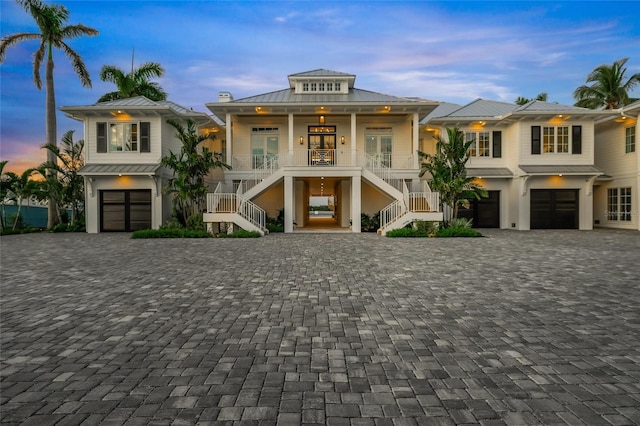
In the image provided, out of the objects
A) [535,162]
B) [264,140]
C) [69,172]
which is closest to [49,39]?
[69,172]

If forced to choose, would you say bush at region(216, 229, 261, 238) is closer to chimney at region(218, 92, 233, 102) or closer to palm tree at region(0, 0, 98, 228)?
chimney at region(218, 92, 233, 102)

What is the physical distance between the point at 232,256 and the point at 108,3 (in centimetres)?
2429

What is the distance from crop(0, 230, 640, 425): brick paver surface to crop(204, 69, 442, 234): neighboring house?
34.2 feet

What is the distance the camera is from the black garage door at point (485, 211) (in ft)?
74.4

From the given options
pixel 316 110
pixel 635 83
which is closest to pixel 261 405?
pixel 316 110

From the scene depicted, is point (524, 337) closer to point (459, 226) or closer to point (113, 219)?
point (459, 226)

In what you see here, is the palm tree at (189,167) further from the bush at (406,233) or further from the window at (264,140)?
the bush at (406,233)

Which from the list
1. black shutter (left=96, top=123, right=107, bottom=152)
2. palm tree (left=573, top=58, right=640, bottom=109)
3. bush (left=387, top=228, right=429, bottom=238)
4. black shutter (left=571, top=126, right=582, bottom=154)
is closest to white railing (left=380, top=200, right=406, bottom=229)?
bush (left=387, top=228, right=429, bottom=238)

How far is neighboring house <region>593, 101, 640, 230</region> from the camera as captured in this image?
20766 millimetres

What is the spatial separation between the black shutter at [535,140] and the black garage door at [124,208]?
2271 centimetres

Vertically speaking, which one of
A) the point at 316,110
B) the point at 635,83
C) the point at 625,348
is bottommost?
the point at 625,348

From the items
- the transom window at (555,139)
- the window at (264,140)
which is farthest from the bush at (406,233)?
the transom window at (555,139)

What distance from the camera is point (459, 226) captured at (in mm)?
18141

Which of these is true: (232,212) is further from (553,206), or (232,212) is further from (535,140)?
(553,206)
